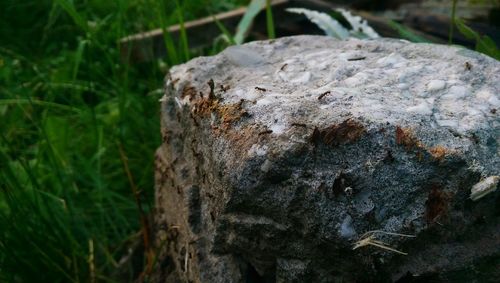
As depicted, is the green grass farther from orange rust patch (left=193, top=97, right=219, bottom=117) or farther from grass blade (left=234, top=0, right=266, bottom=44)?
orange rust patch (left=193, top=97, right=219, bottom=117)

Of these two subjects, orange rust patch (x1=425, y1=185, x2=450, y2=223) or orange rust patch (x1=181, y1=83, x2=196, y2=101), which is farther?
orange rust patch (x1=181, y1=83, x2=196, y2=101)

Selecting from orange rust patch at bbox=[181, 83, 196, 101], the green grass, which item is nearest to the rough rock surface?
orange rust patch at bbox=[181, 83, 196, 101]

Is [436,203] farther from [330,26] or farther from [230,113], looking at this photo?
[330,26]

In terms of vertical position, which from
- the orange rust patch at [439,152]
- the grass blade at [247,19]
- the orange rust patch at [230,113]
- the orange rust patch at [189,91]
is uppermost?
the orange rust patch at [230,113]

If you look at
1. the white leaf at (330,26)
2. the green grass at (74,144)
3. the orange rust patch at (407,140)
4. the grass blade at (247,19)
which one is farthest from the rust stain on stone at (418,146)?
the grass blade at (247,19)

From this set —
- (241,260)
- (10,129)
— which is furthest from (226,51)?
(10,129)

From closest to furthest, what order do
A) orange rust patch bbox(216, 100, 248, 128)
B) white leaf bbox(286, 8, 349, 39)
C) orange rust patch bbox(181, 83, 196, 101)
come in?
orange rust patch bbox(216, 100, 248, 128)
orange rust patch bbox(181, 83, 196, 101)
white leaf bbox(286, 8, 349, 39)

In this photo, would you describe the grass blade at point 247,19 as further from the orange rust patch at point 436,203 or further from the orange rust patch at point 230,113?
the orange rust patch at point 436,203

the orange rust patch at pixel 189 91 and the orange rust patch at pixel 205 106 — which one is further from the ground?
the orange rust patch at pixel 205 106
